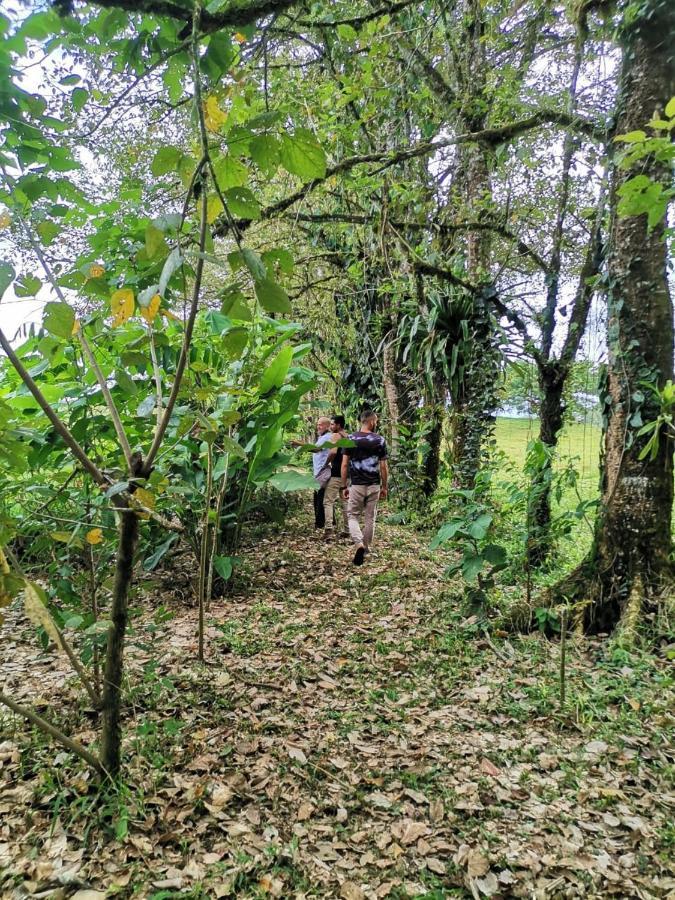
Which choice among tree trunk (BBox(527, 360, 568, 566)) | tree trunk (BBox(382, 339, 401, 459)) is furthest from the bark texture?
tree trunk (BBox(382, 339, 401, 459))

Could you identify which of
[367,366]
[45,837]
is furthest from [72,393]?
[367,366]

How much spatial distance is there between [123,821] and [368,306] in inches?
300

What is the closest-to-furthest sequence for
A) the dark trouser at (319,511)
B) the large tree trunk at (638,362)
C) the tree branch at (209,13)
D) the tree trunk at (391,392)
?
the tree branch at (209,13) < the large tree trunk at (638,362) < the dark trouser at (319,511) < the tree trunk at (391,392)

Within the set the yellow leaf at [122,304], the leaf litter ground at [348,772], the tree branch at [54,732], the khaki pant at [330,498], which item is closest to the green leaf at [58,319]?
the yellow leaf at [122,304]

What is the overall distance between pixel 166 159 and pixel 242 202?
0.24 meters

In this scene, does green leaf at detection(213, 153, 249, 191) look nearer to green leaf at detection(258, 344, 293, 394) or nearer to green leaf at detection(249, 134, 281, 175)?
green leaf at detection(249, 134, 281, 175)

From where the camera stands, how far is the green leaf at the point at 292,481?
356cm

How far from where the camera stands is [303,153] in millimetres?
1108

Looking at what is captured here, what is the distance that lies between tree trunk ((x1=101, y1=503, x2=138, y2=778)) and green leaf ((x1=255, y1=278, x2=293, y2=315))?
793mm

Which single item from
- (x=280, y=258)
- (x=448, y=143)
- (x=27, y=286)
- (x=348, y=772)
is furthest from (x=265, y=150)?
(x=448, y=143)

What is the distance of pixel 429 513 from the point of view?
6.99 meters

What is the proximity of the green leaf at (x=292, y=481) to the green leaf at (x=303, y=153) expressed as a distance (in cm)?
253

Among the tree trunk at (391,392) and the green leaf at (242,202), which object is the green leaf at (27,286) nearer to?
the green leaf at (242,202)

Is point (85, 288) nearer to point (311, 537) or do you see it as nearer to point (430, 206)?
point (311, 537)
